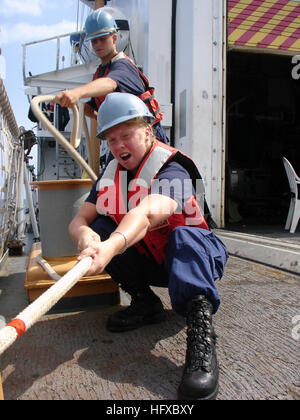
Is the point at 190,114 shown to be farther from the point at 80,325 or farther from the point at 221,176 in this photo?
the point at 80,325

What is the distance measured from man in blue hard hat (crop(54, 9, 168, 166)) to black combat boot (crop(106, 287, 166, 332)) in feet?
2.82

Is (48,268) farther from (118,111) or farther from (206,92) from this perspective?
(206,92)

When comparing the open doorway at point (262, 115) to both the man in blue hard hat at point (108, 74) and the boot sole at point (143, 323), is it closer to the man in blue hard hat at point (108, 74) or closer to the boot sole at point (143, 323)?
the man in blue hard hat at point (108, 74)

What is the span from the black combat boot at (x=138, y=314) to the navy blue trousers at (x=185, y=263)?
0.15 meters

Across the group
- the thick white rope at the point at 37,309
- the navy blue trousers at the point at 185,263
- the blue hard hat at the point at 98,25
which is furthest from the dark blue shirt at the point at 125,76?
the thick white rope at the point at 37,309

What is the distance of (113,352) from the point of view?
1224 millimetres

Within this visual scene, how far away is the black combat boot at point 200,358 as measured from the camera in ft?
3.07

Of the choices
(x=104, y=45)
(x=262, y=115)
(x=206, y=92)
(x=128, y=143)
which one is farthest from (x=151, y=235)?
(x=262, y=115)

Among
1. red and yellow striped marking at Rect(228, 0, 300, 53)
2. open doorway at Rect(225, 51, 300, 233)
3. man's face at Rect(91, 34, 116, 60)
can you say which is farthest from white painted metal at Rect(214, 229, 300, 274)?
open doorway at Rect(225, 51, 300, 233)

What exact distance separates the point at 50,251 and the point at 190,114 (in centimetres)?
249

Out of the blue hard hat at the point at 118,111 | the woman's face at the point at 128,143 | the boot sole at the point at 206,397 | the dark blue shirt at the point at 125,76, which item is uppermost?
the dark blue shirt at the point at 125,76

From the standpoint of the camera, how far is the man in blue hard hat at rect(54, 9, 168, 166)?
152cm

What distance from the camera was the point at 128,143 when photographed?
1.21m
